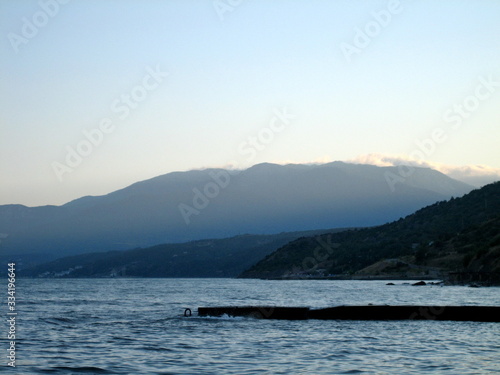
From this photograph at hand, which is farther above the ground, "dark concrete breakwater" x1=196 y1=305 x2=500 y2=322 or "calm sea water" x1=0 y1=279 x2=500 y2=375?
"dark concrete breakwater" x1=196 y1=305 x2=500 y2=322

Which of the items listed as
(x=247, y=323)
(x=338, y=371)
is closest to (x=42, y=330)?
(x=247, y=323)

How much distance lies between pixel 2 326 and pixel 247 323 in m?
16.1

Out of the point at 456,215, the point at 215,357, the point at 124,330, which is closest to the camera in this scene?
the point at 215,357

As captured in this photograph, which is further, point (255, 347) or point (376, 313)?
point (376, 313)

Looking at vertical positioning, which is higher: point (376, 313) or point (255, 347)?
point (376, 313)

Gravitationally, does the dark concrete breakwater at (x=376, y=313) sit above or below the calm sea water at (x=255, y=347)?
above

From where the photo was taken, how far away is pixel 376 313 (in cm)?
4831

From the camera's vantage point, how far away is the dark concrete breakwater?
44938mm

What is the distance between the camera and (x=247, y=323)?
154ft

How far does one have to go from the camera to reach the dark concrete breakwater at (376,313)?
147ft

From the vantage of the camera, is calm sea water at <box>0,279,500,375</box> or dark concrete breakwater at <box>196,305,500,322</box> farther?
dark concrete breakwater at <box>196,305,500,322</box>

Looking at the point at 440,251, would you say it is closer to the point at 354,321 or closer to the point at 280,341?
the point at 354,321

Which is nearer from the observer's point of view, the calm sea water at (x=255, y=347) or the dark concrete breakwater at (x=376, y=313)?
the calm sea water at (x=255, y=347)

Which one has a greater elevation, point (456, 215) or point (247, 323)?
point (456, 215)
